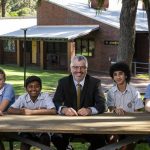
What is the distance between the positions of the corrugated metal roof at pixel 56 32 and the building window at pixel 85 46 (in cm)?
94

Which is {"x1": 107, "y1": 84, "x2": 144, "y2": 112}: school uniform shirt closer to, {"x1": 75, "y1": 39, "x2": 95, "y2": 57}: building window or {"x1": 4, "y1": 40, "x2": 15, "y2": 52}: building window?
{"x1": 75, "y1": 39, "x2": 95, "y2": 57}: building window

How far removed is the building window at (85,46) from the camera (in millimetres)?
31328

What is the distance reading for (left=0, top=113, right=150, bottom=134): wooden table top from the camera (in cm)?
473

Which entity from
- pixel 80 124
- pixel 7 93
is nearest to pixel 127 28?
pixel 7 93

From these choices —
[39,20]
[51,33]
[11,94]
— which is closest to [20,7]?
[39,20]

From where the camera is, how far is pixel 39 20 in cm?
3650

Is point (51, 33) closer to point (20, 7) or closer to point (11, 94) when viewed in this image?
point (11, 94)

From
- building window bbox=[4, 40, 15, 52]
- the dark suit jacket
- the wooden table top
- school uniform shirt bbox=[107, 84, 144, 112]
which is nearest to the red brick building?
building window bbox=[4, 40, 15, 52]

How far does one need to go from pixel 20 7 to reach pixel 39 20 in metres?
41.1

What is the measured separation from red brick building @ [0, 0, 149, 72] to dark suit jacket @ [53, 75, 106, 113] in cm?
2311

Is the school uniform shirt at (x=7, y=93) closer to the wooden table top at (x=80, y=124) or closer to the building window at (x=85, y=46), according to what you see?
the wooden table top at (x=80, y=124)

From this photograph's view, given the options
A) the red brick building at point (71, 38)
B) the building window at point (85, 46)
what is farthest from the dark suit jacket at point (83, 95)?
the building window at point (85, 46)

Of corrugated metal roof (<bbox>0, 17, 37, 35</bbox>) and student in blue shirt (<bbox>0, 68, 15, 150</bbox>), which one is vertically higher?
corrugated metal roof (<bbox>0, 17, 37, 35</bbox>)

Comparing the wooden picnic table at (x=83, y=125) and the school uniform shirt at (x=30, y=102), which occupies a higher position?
the school uniform shirt at (x=30, y=102)
